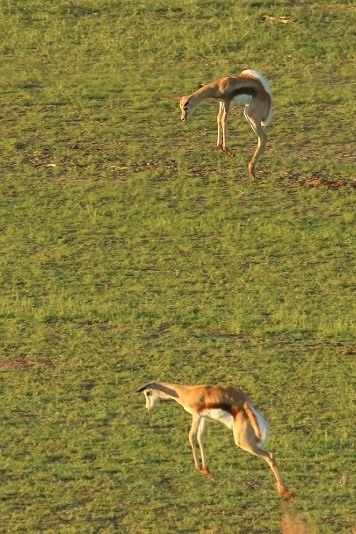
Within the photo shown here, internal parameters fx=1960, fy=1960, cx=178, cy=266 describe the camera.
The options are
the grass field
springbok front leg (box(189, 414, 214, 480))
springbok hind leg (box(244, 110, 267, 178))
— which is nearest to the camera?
springbok front leg (box(189, 414, 214, 480))

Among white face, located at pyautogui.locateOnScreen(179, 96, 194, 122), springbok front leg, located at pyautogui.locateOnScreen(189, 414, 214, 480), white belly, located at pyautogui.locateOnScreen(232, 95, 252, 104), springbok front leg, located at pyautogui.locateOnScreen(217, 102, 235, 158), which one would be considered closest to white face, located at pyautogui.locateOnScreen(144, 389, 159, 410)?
springbok front leg, located at pyautogui.locateOnScreen(189, 414, 214, 480)

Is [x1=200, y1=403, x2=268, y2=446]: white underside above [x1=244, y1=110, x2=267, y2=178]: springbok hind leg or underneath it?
above

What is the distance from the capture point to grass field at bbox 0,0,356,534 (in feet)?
37.9

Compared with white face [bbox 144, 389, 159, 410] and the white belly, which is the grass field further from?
the white belly

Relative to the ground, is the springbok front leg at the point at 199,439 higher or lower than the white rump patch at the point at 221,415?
lower

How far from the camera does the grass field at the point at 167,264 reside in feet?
37.9

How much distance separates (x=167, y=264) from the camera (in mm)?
16094

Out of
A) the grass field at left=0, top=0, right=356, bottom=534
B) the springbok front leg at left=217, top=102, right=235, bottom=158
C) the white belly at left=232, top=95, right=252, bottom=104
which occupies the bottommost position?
the grass field at left=0, top=0, right=356, bottom=534

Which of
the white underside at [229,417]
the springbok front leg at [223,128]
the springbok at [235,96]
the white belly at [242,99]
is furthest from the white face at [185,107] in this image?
the white underside at [229,417]

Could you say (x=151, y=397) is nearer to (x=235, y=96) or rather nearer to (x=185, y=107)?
(x=185, y=107)

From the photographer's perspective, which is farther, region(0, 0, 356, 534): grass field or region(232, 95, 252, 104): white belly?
region(232, 95, 252, 104): white belly

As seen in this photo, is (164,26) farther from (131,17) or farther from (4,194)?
(4,194)

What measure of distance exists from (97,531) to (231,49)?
11336mm

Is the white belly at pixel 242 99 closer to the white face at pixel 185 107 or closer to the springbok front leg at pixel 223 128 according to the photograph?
the springbok front leg at pixel 223 128
